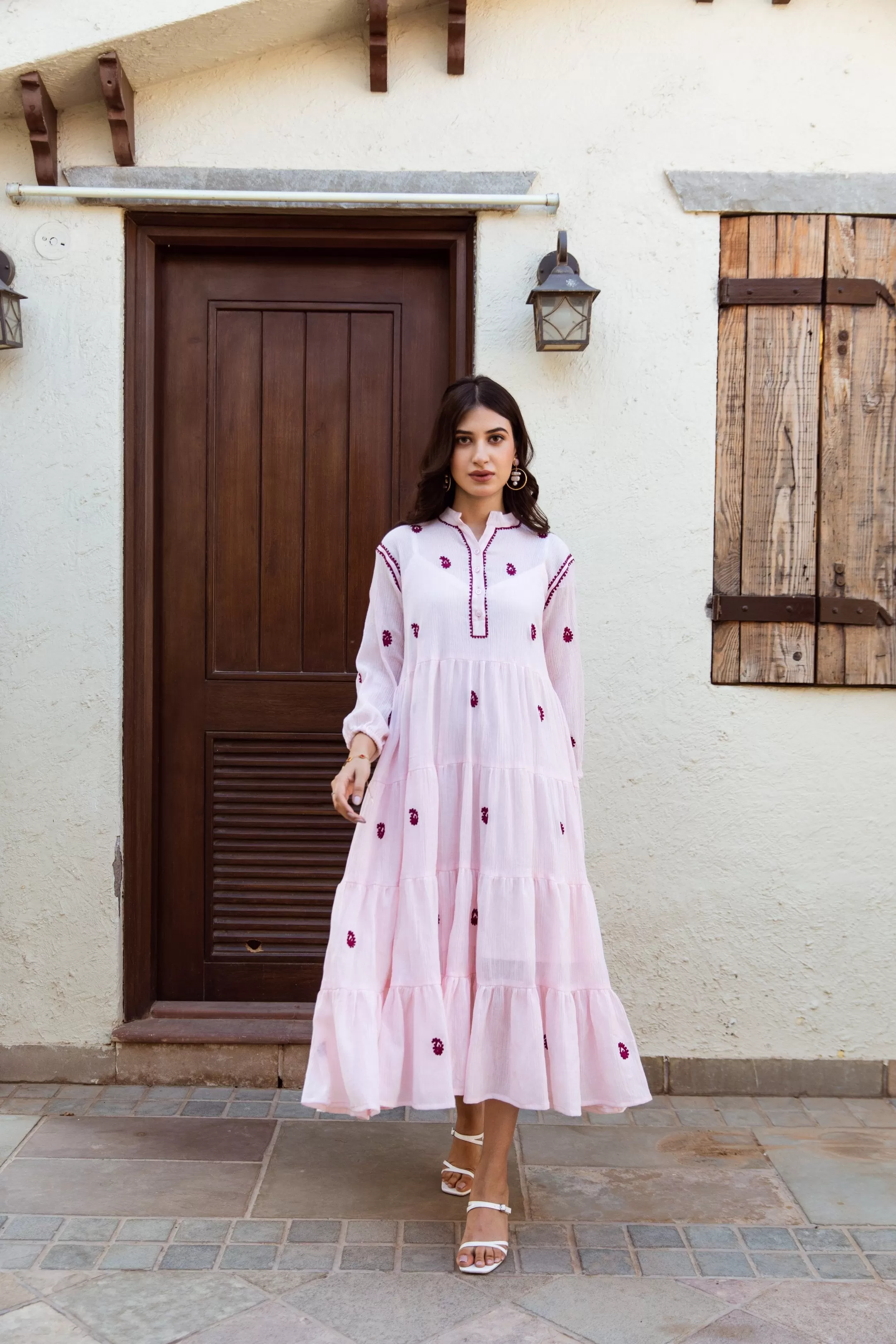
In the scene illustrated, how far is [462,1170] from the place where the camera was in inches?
126

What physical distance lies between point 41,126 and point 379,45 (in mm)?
1064

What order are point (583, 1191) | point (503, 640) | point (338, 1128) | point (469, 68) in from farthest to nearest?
point (469, 68), point (338, 1128), point (583, 1191), point (503, 640)

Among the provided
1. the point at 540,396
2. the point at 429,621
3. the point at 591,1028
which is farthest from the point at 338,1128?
the point at 540,396

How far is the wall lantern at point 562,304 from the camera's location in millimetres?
3771

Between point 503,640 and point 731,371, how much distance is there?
5.11ft

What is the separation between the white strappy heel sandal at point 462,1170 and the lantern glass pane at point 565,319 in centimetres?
231

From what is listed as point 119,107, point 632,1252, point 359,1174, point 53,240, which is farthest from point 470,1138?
point 119,107

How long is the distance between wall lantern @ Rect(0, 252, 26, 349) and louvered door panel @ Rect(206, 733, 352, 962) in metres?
1.41

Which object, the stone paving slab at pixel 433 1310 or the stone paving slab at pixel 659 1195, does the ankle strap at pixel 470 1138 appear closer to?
the stone paving slab at pixel 659 1195

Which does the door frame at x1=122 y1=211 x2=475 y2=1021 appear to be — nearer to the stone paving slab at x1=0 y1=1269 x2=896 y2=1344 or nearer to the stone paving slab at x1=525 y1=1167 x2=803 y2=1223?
the stone paving slab at x1=0 y1=1269 x2=896 y2=1344

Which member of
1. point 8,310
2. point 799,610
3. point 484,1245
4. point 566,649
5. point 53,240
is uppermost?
point 53,240

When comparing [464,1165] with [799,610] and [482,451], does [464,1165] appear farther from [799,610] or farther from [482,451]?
[799,610]

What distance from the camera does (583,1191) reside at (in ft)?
10.7

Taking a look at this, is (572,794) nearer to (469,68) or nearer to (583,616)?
(583,616)
